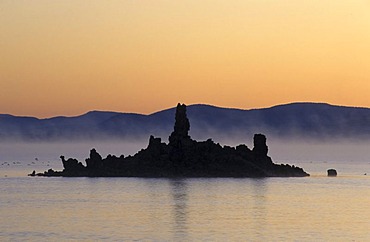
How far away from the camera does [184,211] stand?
111 meters

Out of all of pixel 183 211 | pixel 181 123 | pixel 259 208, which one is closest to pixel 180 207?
pixel 183 211

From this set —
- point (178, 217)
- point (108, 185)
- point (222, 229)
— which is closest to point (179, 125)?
point (108, 185)

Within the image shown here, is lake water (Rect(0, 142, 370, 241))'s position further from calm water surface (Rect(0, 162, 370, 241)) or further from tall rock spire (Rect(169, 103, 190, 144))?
tall rock spire (Rect(169, 103, 190, 144))

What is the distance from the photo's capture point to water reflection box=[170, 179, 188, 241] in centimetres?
8594

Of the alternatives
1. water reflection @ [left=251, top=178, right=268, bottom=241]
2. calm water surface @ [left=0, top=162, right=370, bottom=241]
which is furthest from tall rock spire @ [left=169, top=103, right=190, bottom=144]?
calm water surface @ [left=0, top=162, right=370, bottom=241]

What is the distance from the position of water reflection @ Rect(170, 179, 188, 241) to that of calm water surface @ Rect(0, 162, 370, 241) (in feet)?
0.30

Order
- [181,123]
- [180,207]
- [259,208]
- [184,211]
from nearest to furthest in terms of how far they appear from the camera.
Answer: [184,211] < [259,208] < [180,207] < [181,123]

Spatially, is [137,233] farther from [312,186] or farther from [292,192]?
[312,186]

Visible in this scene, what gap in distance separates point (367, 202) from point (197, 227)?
154 ft

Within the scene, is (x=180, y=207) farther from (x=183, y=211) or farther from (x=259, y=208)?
(x=259, y=208)

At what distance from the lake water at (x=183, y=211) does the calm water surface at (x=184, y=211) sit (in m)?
0.09

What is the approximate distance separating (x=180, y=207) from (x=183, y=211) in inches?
264

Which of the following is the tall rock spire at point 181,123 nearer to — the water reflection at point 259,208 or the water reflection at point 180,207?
the water reflection at point 180,207

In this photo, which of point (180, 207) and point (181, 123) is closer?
point (180, 207)
